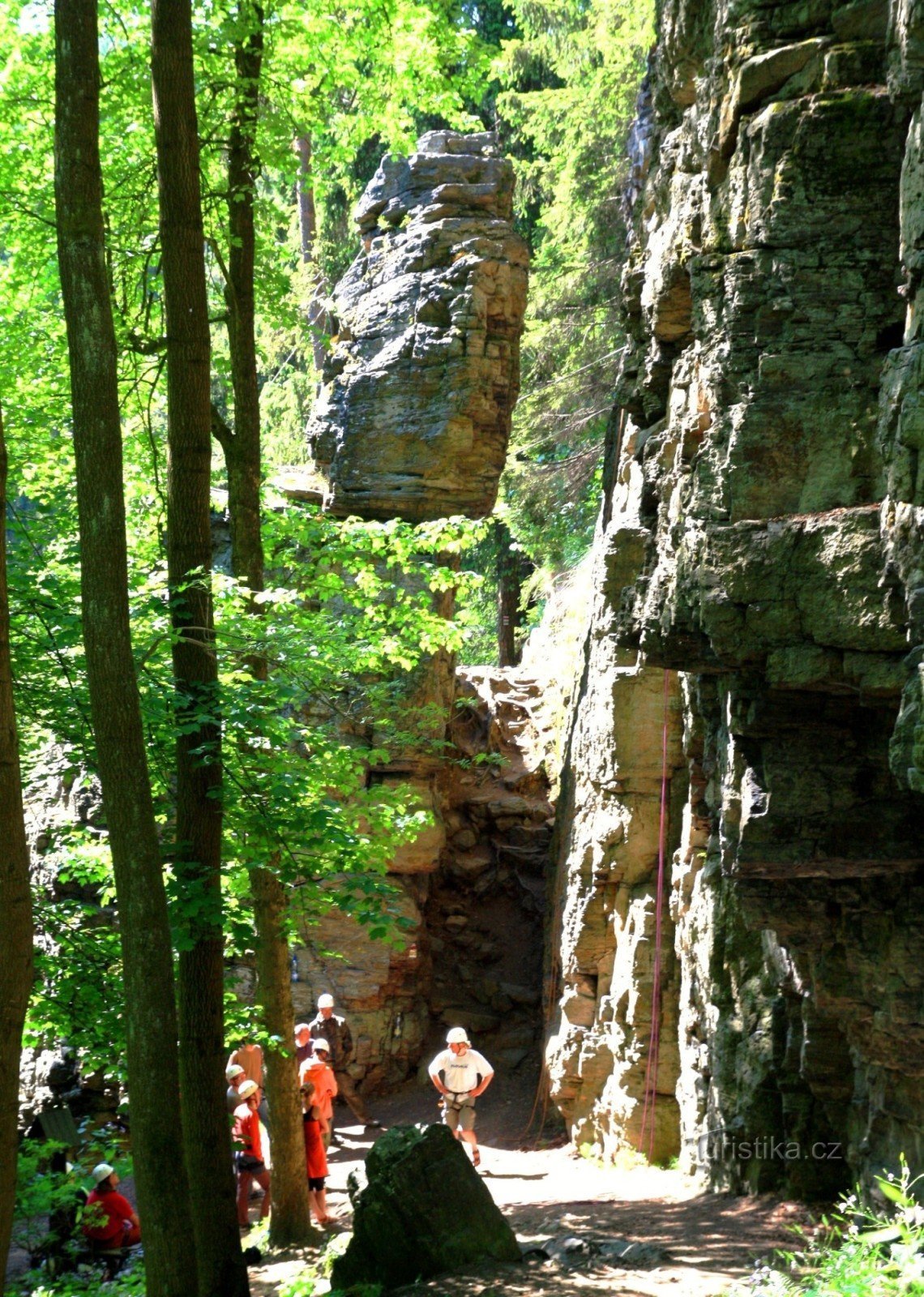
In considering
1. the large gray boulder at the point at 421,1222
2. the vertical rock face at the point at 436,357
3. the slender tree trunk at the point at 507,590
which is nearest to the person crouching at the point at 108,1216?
the large gray boulder at the point at 421,1222

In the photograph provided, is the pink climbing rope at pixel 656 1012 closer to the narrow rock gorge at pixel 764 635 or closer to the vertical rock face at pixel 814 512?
the narrow rock gorge at pixel 764 635

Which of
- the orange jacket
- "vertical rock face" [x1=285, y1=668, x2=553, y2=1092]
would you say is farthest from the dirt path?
"vertical rock face" [x1=285, y1=668, x2=553, y2=1092]

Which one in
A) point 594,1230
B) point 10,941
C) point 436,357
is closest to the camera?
point 10,941

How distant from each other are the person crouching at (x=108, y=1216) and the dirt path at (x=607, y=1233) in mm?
1288

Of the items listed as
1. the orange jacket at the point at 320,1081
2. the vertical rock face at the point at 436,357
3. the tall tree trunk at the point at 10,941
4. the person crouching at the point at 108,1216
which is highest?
the vertical rock face at the point at 436,357

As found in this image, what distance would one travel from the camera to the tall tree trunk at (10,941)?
19.0ft

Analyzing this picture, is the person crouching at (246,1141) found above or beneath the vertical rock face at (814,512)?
beneath

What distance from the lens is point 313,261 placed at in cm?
1992

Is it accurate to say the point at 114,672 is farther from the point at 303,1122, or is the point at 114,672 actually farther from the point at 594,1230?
the point at 303,1122

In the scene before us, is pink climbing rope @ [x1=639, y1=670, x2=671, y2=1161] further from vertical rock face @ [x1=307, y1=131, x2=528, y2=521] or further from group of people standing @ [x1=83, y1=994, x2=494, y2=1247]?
vertical rock face @ [x1=307, y1=131, x2=528, y2=521]

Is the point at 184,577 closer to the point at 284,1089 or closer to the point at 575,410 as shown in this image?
the point at 284,1089

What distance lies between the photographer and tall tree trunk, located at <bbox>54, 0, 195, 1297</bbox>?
6188mm

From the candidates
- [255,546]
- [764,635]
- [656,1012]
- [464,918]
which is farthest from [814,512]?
[464,918]

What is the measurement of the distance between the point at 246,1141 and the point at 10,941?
671cm
